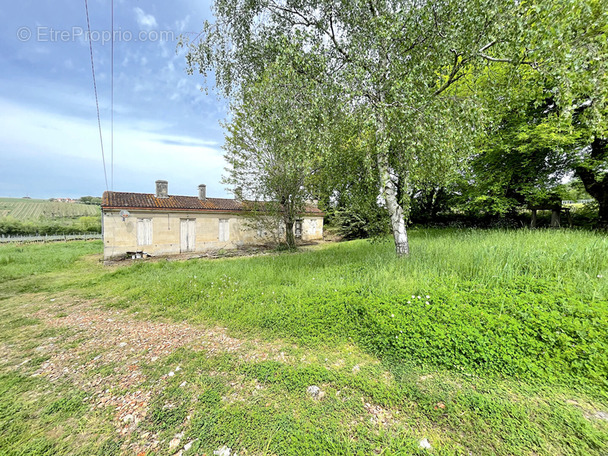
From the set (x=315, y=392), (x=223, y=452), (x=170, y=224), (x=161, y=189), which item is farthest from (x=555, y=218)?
(x=161, y=189)

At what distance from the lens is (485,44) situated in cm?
415

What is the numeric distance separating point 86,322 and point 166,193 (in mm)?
13304

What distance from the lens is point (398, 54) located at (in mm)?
4887

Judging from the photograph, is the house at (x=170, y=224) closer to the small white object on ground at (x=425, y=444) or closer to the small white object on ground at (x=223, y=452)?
the small white object on ground at (x=223, y=452)

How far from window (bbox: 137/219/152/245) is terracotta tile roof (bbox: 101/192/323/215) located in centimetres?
91

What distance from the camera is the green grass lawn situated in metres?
1.88

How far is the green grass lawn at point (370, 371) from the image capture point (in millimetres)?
1884

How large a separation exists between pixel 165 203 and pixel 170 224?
1510mm

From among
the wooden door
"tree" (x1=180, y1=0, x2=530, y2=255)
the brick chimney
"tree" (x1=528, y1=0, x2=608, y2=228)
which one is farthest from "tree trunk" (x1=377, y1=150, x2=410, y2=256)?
the brick chimney

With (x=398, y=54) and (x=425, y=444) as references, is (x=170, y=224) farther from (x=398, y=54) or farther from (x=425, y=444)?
(x=425, y=444)

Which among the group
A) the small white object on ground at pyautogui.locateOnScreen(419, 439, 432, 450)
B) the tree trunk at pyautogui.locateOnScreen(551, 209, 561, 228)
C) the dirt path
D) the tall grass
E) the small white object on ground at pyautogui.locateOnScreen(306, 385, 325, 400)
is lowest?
the dirt path

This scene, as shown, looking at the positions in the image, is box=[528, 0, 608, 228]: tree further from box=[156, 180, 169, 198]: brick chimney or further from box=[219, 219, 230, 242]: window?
box=[156, 180, 169, 198]: brick chimney

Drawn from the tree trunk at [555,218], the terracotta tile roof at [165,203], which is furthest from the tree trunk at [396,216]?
the terracotta tile roof at [165,203]

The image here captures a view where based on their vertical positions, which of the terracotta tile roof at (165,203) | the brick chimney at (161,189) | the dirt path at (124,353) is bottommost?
the dirt path at (124,353)
